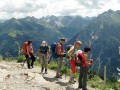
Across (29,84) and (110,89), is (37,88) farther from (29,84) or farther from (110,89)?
(110,89)

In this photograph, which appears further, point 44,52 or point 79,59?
point 44,52

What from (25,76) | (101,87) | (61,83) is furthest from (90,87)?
(25,76)

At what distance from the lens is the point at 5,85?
45.4 feet

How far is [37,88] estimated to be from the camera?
14555mm

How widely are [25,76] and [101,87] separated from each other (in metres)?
4.61

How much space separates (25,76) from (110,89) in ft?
16.3

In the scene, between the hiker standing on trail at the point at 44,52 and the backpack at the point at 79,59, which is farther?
the hiker standing on trail at the point at 44,52

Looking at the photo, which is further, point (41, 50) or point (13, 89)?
point (41, 50)

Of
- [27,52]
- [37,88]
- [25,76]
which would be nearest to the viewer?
[37,88]

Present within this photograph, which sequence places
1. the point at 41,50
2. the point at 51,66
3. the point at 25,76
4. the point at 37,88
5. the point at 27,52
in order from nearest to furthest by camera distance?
the point at 37,88, the point at 25,76, the point at 41,50, the point at 27,52, the point at 51,66

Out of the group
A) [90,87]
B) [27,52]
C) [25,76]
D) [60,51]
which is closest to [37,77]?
[25,76]

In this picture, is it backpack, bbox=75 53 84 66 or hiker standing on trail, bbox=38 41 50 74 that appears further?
hiker standing on trail, bbox=38 41 50 74

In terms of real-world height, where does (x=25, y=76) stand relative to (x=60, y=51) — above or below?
below

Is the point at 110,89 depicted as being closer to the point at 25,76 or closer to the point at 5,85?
the point at 25,76
